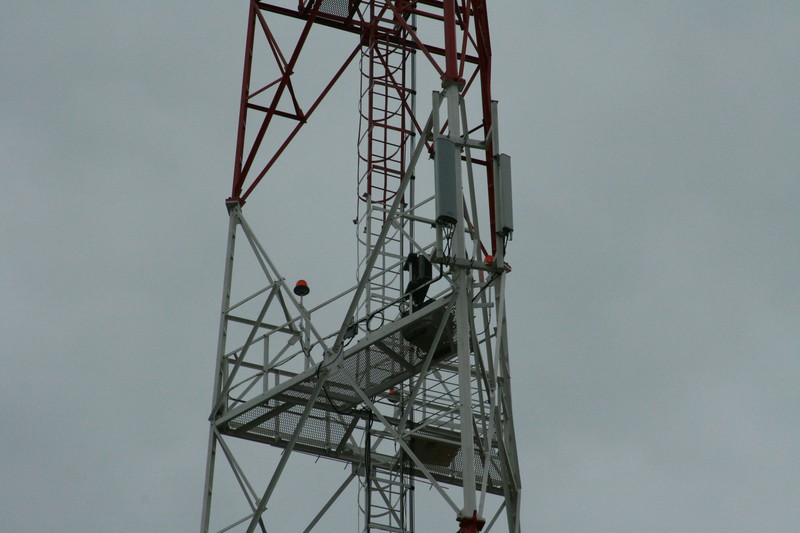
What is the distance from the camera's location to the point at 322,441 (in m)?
31.0

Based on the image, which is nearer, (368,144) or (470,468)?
(470,468)

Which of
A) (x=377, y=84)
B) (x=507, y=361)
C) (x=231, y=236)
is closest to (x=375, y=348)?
(x=507, y=361)

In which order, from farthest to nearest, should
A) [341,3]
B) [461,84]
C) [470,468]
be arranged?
[341,3]
[461,84]
[470,468]

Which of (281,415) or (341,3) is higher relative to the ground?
(341,3)

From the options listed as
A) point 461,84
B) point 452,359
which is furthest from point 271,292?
point 461,84

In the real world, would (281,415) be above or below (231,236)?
below

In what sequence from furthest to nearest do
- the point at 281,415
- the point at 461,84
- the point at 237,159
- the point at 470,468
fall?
the point at 237,159
the point at 281,415
the point at 461,84
the point at 470,468

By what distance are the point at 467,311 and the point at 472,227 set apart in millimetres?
2542

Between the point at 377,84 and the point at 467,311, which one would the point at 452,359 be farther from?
the point at 377,84

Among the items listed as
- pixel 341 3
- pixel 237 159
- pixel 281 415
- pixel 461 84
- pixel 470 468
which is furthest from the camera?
pixel 341 3

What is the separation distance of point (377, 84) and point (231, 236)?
529 centimetres

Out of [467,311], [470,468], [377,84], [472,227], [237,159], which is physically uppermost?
[377,84]

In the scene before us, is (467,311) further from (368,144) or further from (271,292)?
(368,144)

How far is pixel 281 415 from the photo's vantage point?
30.1m
